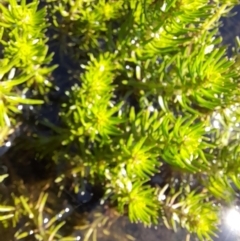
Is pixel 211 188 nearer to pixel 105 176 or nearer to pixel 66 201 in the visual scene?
pixel 105 176

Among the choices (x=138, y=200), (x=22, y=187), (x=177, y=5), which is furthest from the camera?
(x=22, y=187)

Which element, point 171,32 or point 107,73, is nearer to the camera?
point 171,32

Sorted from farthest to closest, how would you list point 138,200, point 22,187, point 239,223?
point 239,223 < point 22,187 < point 138,200

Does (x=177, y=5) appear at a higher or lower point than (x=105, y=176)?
higher

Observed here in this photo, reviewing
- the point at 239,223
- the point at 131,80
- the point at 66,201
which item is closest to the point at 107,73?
the point at 131,80

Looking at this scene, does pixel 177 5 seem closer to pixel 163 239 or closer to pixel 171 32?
pixel 171 32

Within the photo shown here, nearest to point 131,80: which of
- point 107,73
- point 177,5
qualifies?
point 107,73

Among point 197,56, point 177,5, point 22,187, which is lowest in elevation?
point 22,187
